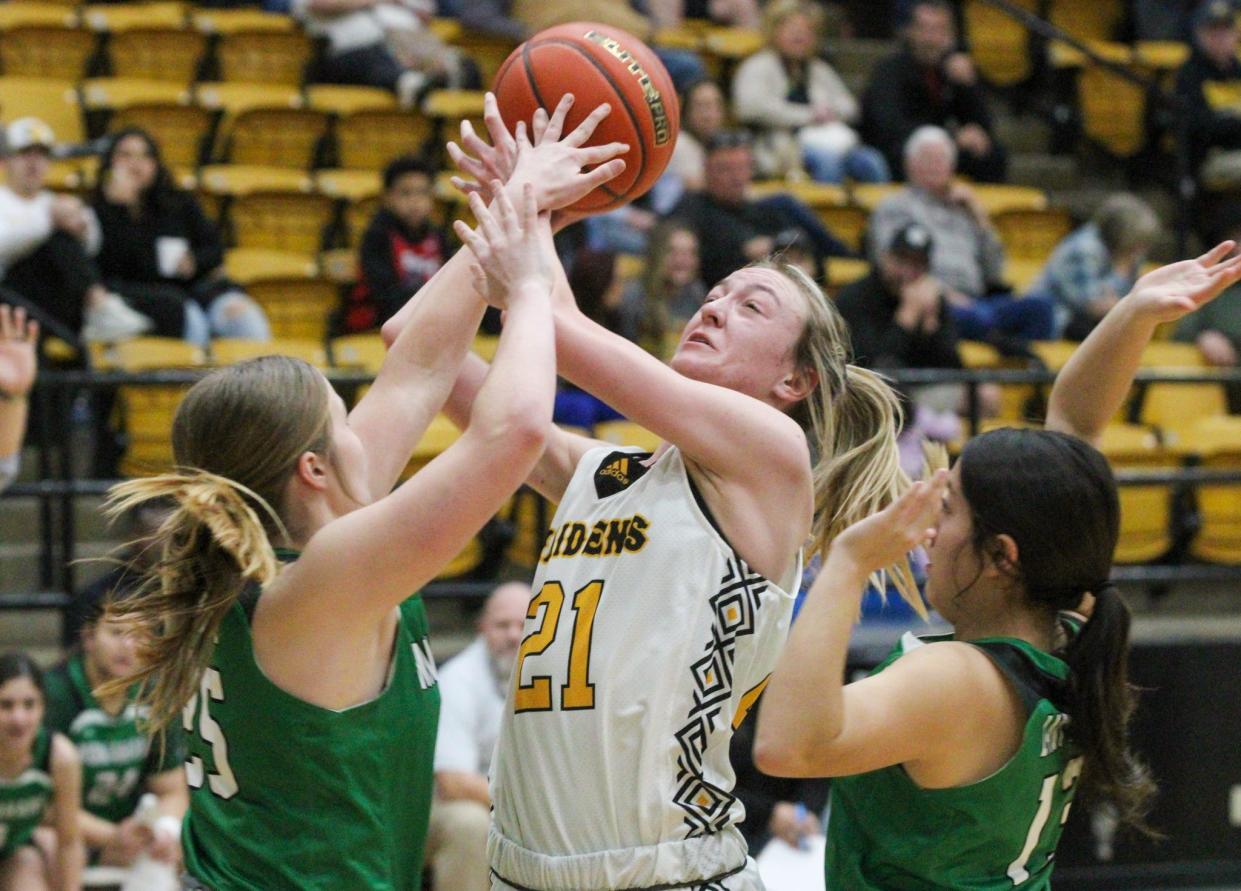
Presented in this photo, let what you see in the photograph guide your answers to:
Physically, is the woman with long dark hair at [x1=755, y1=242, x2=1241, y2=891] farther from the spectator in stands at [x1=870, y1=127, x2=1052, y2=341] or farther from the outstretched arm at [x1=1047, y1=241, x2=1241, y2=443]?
the spectator in stands at [x1=870, y1=127, x2=1052, y2=341]

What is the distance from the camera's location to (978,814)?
261 centimetres

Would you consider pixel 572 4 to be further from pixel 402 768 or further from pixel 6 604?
pixel 402 768

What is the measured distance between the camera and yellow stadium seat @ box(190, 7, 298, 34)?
947 cm

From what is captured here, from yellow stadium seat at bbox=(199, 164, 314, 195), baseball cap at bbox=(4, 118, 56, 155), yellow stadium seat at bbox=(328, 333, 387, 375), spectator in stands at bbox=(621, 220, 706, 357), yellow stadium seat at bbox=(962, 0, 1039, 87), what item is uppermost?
yellow stadium seat at bbox=(962, 0, 1039, 87)

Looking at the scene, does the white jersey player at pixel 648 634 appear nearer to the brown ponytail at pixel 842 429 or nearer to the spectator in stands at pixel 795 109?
the brown ponytail at pixel 842 429

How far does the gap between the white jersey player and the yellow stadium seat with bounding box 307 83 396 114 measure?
22.0 feet

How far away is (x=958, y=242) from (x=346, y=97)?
3235 millimetres

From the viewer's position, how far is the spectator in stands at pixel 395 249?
7.58 metres

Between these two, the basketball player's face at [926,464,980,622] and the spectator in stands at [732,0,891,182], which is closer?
the basketball player's face at [926,464,980,622]

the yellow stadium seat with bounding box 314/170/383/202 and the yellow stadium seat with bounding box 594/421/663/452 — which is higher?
the yellow stadium seat with bounding box 314/170/383/202

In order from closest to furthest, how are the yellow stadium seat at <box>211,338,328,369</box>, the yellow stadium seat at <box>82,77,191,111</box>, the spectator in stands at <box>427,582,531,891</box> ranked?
the spectator in stands at <box>427,582,531,891</box>
the yellow stadium seat at <box>211,338,328,369</box>
the yellow stadium seat at <box>82,77,191,111</box>


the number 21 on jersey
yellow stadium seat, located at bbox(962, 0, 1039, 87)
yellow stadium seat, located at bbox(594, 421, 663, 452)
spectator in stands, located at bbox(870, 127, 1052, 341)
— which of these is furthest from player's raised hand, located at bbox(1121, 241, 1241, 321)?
→ yellow stadium seat, located at bbox(962, 0, 1039, 87)

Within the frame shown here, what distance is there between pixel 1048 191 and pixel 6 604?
7094mm

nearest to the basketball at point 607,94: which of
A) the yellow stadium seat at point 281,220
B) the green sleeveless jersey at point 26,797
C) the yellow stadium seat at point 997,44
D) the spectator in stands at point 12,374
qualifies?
the spectator in stands at point 12,374
